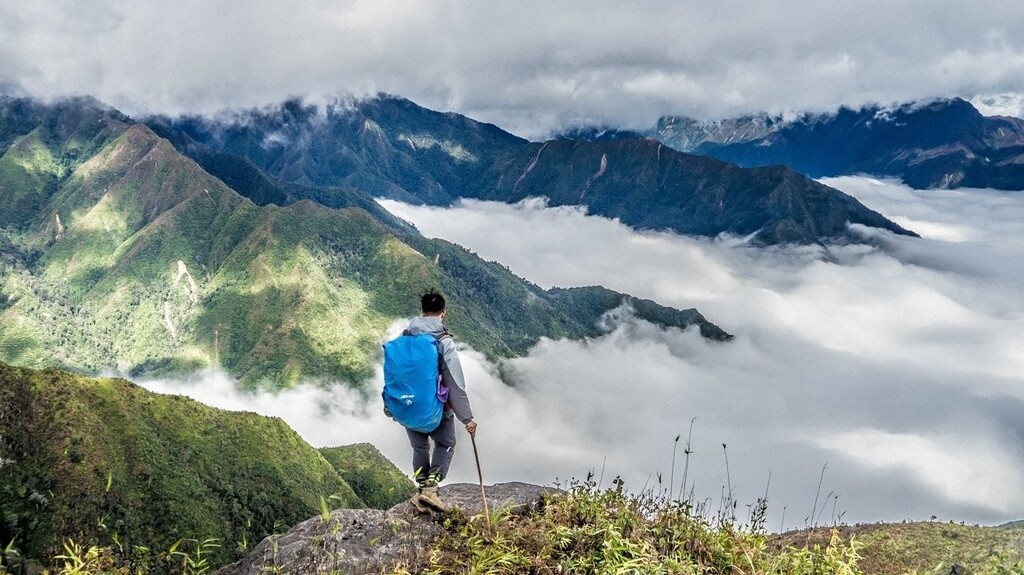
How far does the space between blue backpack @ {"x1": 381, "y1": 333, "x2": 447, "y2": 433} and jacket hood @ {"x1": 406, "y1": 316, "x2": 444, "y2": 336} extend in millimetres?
110

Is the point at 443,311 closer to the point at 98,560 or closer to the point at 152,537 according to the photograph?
the point at 98,560

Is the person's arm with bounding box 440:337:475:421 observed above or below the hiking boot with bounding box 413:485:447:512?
above

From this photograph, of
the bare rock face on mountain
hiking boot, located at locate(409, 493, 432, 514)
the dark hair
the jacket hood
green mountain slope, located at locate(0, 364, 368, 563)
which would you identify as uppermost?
the dark hair

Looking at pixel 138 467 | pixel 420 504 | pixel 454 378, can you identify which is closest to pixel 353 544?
pixel 420 504

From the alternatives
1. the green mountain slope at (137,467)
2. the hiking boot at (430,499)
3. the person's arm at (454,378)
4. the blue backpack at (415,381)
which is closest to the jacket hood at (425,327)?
the blue backpack at (415,381)

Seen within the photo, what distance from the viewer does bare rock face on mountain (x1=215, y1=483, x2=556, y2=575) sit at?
8516 millimetres

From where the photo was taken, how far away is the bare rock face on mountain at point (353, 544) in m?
8.52

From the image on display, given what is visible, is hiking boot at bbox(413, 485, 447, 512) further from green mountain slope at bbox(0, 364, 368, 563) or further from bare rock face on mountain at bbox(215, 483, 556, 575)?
green mountain slope at bbox(0, 364, 368, 563)

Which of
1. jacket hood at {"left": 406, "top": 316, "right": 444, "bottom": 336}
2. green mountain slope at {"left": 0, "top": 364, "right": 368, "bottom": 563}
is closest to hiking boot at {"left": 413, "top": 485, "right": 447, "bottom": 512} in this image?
jacket hood at {"left": 406, "top": 316, "right": 444, "bottom": 336}

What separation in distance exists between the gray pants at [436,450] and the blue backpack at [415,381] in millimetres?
543

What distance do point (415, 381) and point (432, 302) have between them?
61.4 inches

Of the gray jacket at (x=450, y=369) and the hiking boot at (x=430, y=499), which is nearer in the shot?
the gray jacket at (x=450, y=369)

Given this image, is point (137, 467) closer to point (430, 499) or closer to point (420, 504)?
point (420, 504)

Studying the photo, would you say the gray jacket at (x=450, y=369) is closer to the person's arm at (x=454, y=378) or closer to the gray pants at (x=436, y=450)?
the person's arm at (x=454, y=378)
